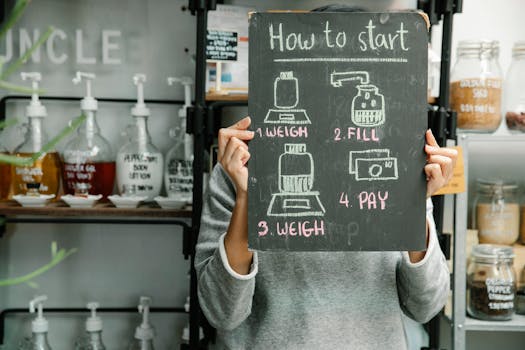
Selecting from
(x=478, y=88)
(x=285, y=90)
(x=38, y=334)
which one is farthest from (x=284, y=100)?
(x=38, y=334)

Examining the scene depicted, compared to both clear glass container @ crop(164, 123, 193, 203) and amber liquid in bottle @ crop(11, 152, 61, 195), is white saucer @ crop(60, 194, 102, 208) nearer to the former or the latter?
amber liquid in bottle @ crop(11, 152, 61, 195)

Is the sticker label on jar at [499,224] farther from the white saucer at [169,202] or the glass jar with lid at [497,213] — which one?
the white saucer at [169,202]

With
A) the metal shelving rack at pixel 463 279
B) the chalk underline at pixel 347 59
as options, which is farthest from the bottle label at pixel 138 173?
the metal shelving rack at pixel 463 279

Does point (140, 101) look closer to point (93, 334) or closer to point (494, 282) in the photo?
point (93, 334)

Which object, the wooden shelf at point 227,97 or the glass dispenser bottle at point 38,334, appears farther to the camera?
the glass dispenser bottle at point 38,334

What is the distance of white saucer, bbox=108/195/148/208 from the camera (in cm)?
164

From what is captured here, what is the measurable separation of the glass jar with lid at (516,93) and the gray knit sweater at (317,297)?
1.76 feet

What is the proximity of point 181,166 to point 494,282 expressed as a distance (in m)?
0.92

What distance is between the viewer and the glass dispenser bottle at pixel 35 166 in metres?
1.67

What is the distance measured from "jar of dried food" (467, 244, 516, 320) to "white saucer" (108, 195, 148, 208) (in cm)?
94

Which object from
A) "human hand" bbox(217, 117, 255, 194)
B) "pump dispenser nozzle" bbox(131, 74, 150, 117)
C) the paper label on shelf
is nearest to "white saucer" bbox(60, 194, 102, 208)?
"pump dispenser nozzle" bbox(131, 74, 150, 117)

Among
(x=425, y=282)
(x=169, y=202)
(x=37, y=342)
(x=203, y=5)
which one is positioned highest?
(x=203, y=5)

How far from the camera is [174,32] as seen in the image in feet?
6.20

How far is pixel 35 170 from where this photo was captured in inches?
65.9
